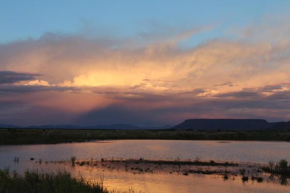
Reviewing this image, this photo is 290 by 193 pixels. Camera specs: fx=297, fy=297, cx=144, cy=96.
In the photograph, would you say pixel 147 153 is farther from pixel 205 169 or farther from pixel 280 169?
pixel 280 169

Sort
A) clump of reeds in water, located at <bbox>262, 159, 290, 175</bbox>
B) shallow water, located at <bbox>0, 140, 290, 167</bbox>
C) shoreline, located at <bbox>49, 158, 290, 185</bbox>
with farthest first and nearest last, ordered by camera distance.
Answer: shallow water, located at <bbox>0, 140, 290, 167</bbox> < clump of reeds in water, located at <bbox>262, 159, 290, 175</bbox> < shoreline, located at <bbox>49, 158, 290, 185</bbox>

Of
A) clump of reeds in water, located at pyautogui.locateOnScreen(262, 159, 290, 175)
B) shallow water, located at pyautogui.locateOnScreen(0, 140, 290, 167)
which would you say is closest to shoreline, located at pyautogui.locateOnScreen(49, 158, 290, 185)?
clump of reeds in water, located at pyautogui.locateOnScreen(262, 159, 290, 175)

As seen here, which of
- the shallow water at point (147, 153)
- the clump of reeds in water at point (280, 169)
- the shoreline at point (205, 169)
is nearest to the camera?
the shoreline at point (205, 169)

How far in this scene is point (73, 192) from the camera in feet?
48.3

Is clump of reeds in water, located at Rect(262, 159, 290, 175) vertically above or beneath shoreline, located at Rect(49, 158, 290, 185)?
above

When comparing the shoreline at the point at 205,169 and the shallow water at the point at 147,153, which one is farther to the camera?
the shallow water at the point at 147,153

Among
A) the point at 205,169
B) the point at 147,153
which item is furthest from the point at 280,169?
the point at 147,153

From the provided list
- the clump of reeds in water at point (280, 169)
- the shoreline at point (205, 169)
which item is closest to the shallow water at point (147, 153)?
the shoreline at point (205, 169)

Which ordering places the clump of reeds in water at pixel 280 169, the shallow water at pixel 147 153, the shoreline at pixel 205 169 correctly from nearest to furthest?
the shoreline at pixel 205 169 → the clump of reeds in water at pixel 280 169 → the shallow water at pixel 147 153

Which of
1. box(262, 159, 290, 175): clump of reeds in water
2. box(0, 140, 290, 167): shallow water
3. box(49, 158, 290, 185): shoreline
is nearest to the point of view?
box(49, 158, 290, 185): shoreline

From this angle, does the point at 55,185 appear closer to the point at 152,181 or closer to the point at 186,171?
the point at 152,181

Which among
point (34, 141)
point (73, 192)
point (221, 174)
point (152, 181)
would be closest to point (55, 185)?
point (73, 192)

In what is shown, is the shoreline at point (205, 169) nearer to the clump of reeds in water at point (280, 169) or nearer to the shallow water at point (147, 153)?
the clump of reeds in water at point (280, 169)

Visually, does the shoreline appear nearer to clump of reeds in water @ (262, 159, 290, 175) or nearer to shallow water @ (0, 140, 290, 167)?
clump of reeds in water @ (262, 159, 290, 175)
